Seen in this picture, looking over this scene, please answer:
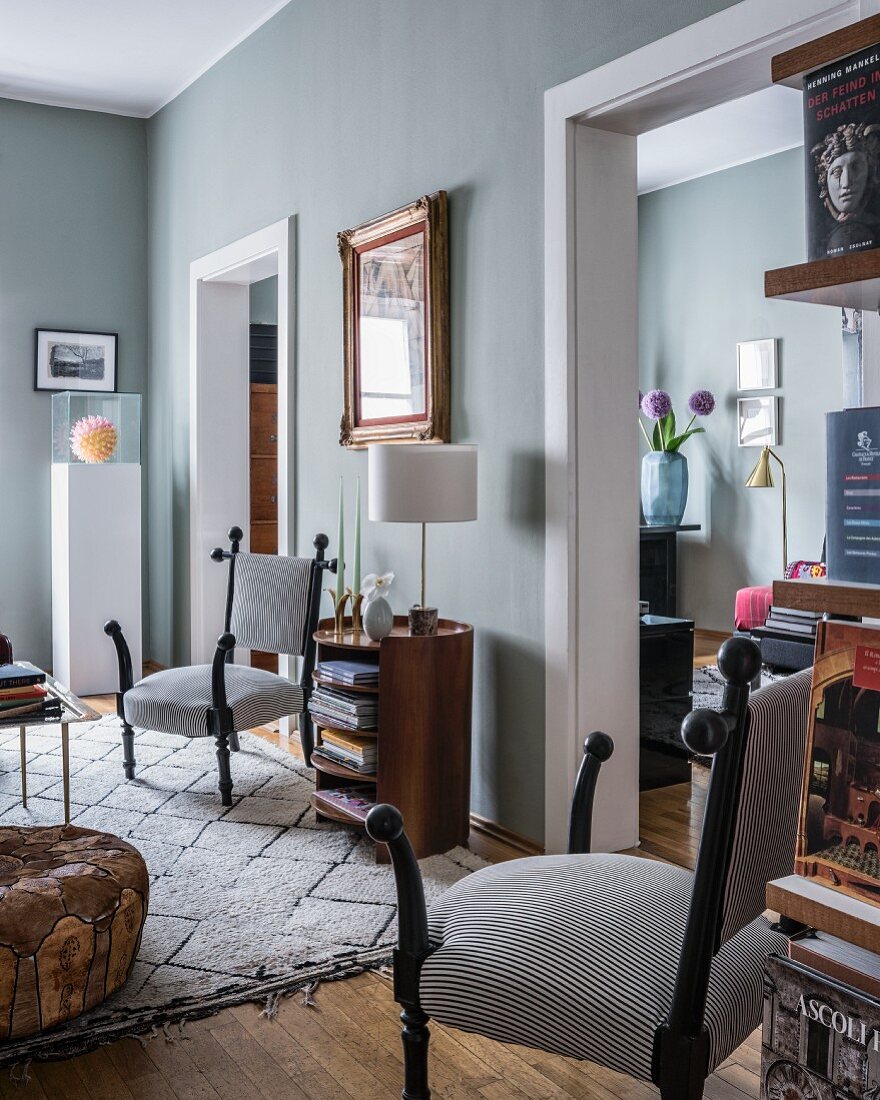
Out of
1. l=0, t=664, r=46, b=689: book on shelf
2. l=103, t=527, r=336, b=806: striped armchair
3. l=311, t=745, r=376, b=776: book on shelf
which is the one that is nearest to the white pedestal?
l=103, t=527, r=336, b=806: striped armchair

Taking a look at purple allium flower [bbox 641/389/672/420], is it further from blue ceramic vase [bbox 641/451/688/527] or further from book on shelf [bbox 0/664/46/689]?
book on shelf [bbox 0/664/46/689]

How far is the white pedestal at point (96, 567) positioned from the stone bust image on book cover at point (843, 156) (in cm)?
486

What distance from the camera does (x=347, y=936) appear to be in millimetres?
2635

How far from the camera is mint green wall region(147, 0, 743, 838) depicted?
3.19 m

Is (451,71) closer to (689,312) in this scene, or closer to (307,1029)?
(307,1029)

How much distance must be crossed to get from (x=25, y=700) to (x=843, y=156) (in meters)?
2.88

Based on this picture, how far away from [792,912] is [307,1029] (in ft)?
4.37

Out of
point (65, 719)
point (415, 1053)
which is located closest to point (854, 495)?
point (415, 1053)

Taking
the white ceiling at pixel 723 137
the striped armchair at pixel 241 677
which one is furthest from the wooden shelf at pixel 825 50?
the white ceiling at pixel 723 137

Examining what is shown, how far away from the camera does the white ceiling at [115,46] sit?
4703mm

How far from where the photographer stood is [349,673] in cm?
323

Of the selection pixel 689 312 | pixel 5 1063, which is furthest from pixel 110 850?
pixel 689 312

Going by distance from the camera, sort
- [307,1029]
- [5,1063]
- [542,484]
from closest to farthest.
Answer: [5,1063] < [307,1029] < [542,484]

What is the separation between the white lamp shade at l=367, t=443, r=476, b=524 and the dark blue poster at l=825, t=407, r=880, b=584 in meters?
1.89
